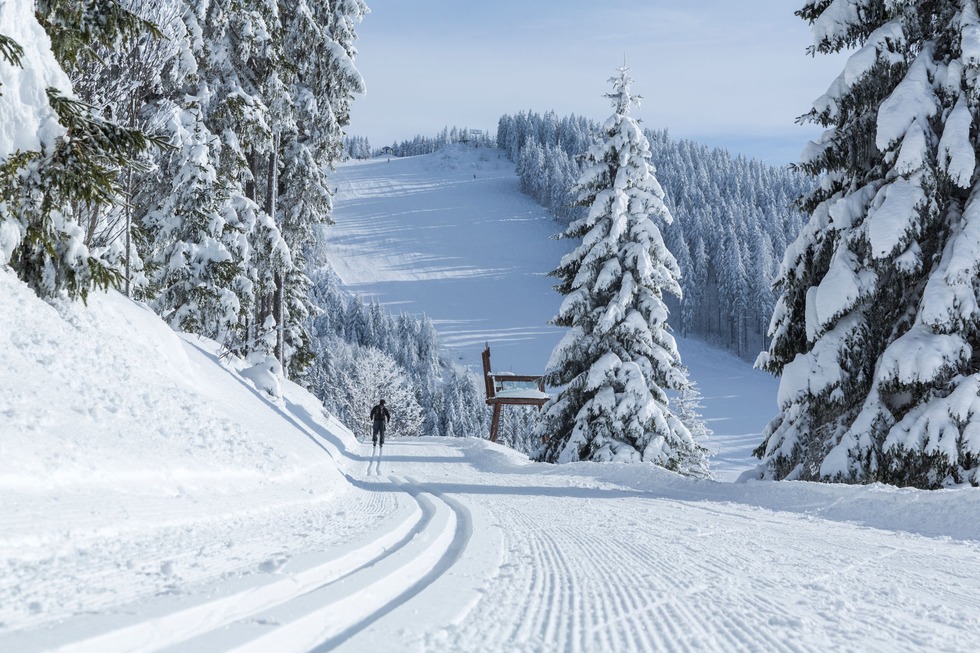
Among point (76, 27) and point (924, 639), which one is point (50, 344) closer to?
point (76, 27)

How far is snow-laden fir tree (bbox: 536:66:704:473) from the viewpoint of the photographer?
18156 mm

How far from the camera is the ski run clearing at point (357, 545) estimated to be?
117 inches

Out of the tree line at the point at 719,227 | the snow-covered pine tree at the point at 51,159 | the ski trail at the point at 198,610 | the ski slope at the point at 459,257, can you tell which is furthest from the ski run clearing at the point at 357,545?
the ski slope at the point at 459,257

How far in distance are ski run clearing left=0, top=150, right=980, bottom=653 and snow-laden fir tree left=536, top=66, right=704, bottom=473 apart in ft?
17.9

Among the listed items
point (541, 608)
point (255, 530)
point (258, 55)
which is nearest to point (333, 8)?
point (258, 55)

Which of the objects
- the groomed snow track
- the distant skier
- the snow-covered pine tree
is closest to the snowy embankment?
the groomed snow track

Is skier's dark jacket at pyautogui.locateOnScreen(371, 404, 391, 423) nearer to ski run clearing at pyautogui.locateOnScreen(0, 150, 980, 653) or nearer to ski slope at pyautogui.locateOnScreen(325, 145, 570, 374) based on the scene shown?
ski run clearing at pyautogui.locateOnScreen(0, 150, 980, 653)

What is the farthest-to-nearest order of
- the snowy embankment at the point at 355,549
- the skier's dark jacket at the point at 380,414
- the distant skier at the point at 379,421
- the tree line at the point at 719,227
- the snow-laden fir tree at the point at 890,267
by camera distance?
the tree line at the point at 719,227 → the skier's dark jacket at the point at 380,414 → the distant skier at the point at 379,421 → the snow-laden fir tree at the point at 890,267 → the snowy embankment at the point at 355,549

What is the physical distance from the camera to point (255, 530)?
17.9 ft

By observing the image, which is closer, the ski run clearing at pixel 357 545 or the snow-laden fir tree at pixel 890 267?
the ski run clearing at pixel 357 545

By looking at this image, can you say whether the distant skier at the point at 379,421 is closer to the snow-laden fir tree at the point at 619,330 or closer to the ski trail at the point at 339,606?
the snow-laden fir tree at the point at 619,330

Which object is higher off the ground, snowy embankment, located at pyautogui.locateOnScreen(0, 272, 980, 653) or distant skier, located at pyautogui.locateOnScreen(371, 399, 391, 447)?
snowy embankment, located at pyautogui.locateOnScreen(0, 272, 980, 653)

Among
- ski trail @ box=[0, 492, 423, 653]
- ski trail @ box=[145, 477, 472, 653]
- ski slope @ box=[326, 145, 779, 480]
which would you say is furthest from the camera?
ski slope @ box=[326, 145, 779, 480]

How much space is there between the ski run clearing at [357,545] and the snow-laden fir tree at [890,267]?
5.82 ft
